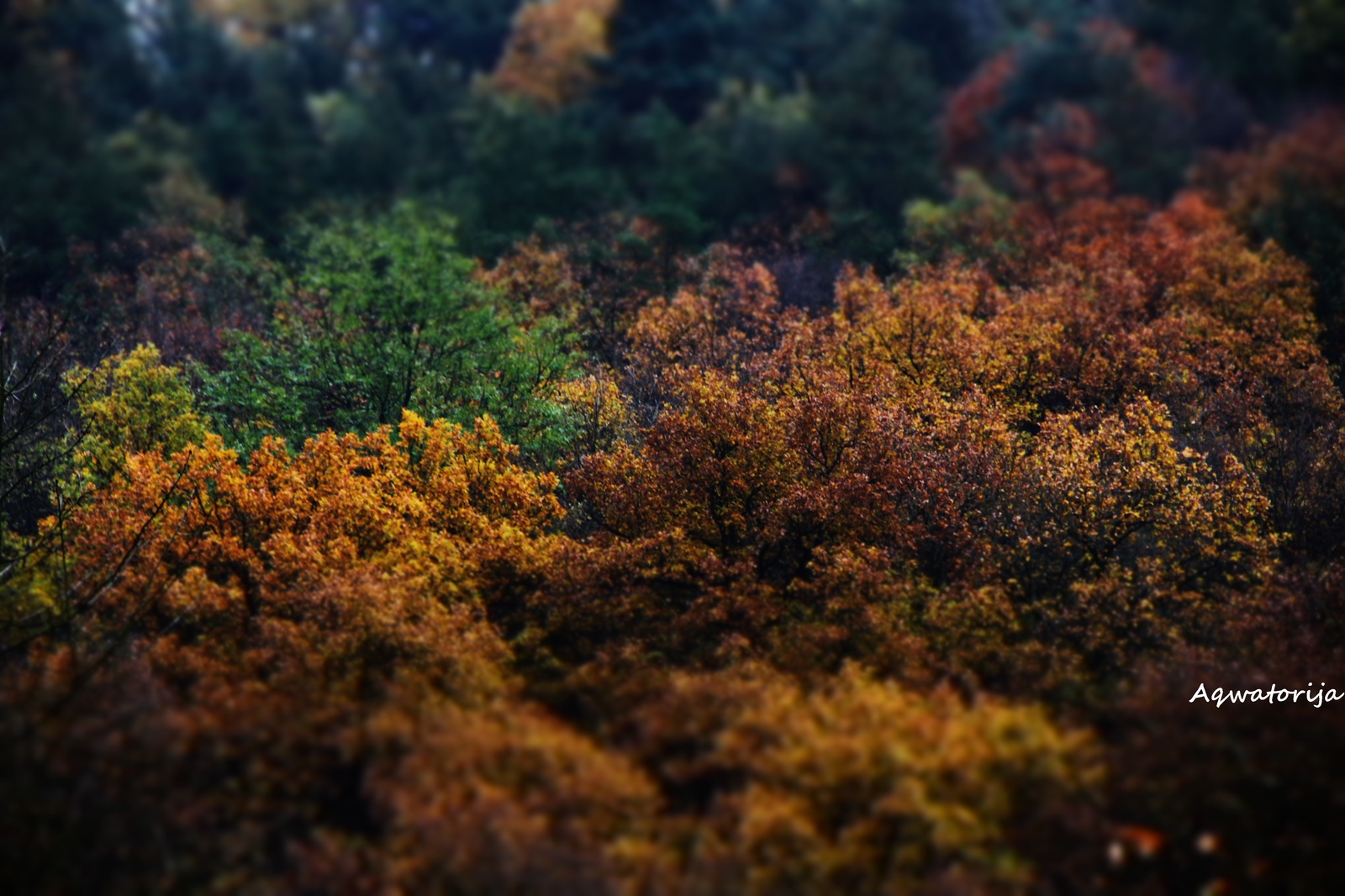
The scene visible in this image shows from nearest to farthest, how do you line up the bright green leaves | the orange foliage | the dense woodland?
1. the dense woodland
2. the bright green leaves
3. the orange foliage

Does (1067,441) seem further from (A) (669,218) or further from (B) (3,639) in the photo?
(A) (669,218)

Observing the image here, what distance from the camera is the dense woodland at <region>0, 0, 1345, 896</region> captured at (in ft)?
53.1

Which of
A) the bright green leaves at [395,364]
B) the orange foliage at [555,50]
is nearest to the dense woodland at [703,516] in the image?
the bright green leaves at [395,364]

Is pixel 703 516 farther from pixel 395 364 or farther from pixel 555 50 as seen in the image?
pixel 555 50

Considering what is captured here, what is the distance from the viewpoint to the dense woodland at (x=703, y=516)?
16.2m

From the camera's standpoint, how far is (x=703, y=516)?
2883cm

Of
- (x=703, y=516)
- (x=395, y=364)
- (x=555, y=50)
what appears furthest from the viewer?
(x=555, y=50)

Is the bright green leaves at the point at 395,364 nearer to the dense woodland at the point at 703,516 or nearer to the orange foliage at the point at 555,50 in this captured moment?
the dense woodland at the point at 703,516

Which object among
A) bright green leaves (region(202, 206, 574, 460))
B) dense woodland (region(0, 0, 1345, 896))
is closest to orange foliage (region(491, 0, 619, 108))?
dense woodland (region(0, 0, 1345, 896))

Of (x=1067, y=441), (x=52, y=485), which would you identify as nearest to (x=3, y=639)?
(x=52, y=485)

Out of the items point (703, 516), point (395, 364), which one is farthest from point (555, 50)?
point (703, 516)

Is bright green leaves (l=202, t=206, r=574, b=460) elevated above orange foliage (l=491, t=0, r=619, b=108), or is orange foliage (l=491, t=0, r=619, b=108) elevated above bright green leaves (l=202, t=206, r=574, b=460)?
orange foliage (l=491, t=0, r=619, b=108)

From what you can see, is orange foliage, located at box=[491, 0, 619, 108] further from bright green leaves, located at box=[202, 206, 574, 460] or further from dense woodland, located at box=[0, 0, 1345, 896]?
bright green leaves, located at box=[202, 206, 574, 460]

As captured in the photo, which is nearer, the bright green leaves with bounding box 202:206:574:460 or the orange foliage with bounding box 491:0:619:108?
the bright green leaves with bounding box 202:206:574:460
